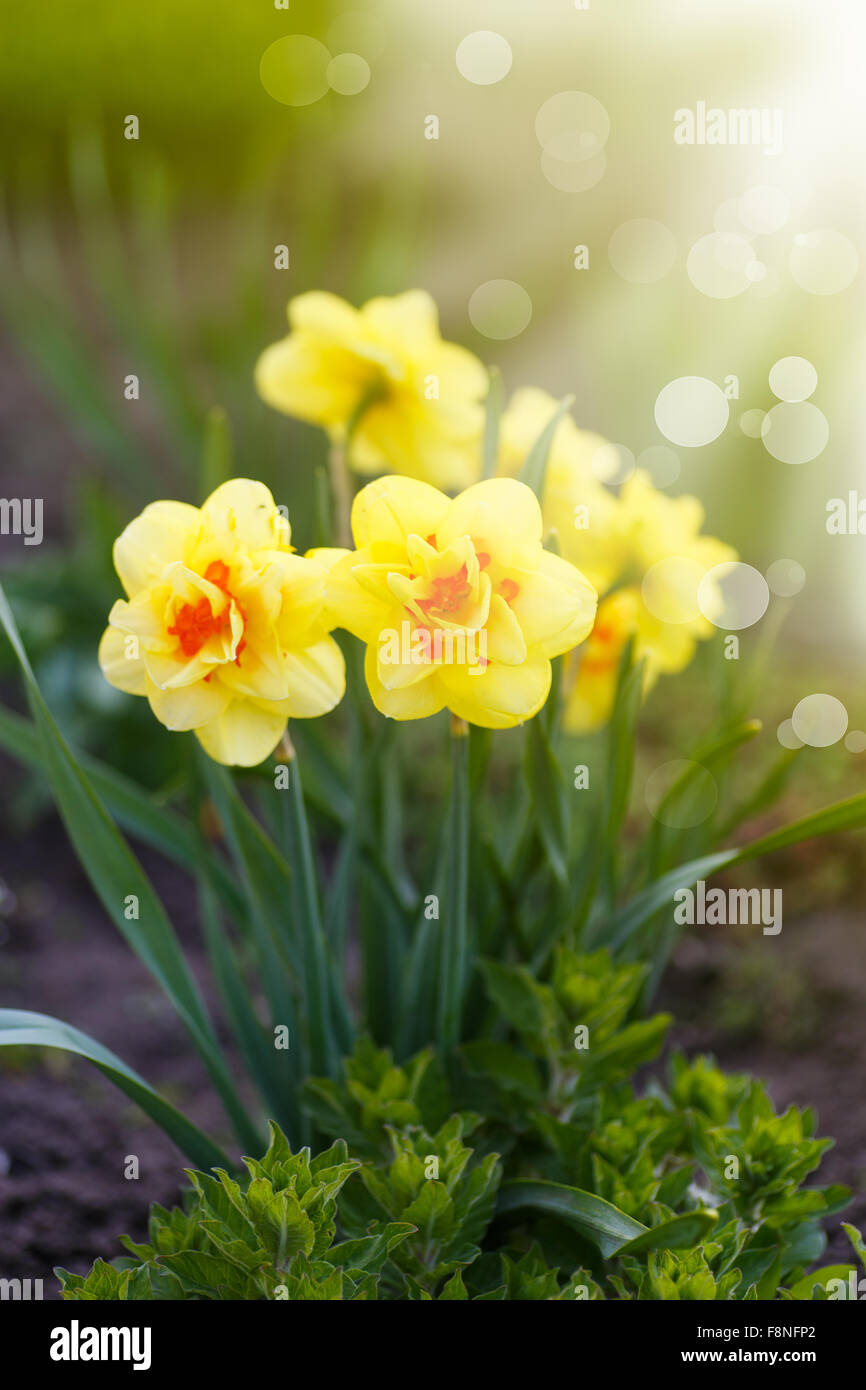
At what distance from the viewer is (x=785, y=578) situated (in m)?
1.97

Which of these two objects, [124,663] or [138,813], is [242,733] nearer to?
[124,663]

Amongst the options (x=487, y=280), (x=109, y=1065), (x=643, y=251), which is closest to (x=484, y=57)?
(x=487, y=280)

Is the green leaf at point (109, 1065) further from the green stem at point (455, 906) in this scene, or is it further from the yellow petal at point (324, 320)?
the yellow petal at point (324, 320)

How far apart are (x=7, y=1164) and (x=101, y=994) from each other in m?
0.35

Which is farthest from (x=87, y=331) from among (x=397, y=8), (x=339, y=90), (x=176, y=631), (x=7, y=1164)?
(x=176, y=631)

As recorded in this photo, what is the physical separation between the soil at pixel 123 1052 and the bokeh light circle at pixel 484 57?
1918 mm

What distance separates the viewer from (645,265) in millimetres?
2289

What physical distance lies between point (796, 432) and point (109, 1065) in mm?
1804

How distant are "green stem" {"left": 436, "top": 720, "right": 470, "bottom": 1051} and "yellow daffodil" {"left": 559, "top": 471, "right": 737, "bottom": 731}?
0.24 meters

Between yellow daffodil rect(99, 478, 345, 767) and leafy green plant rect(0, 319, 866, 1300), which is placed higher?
yellow daffodil rect(99, 478, 345, 767)

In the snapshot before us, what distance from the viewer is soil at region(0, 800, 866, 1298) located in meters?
1.04

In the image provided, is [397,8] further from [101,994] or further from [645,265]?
[101,994]

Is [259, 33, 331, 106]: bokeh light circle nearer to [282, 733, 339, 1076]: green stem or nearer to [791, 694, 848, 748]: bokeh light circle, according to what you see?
[791, 694, 848, 748]: bokeh light circle

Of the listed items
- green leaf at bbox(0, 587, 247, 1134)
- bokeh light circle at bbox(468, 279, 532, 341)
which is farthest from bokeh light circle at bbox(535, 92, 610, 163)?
green leaf at bbox(0, 587, 247, 1134)
